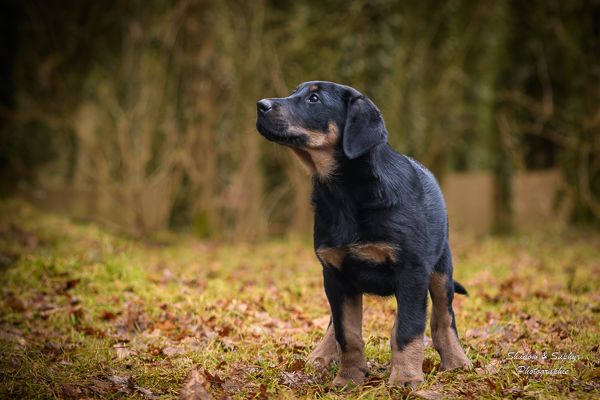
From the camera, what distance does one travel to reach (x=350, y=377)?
4359 millimetres

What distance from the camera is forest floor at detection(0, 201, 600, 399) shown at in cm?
417

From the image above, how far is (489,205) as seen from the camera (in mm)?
20781

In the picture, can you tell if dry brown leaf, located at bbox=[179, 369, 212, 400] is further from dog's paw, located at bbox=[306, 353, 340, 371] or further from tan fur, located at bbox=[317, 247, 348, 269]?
tan fur, located at bbox=[317, 247, 348, 269]

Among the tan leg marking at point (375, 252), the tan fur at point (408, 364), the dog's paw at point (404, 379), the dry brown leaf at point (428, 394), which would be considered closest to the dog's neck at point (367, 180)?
the tan leg marking at point (375, 252)

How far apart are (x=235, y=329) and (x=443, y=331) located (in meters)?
1.90

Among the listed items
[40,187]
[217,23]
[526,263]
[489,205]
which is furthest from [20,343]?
[489,205]

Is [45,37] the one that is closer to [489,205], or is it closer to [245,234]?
[245,234]

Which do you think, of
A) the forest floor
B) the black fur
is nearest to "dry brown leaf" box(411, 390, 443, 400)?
the forest floor

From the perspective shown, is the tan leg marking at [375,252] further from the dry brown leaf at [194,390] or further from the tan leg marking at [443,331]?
the dry brown leaf at [194,390]

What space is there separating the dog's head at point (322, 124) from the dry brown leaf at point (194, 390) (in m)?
1.49

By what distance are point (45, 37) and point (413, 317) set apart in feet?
46.7

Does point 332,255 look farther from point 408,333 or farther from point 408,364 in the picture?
point 408,364

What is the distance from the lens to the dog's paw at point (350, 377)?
4328mm

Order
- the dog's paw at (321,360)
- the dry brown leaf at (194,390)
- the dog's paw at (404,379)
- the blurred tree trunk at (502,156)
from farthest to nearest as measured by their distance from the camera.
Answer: the blurred tree trunk at (502,156), the dog's paw at (321,360), the dog's paw at (404,379), the dry brown leaf at (194,390)
